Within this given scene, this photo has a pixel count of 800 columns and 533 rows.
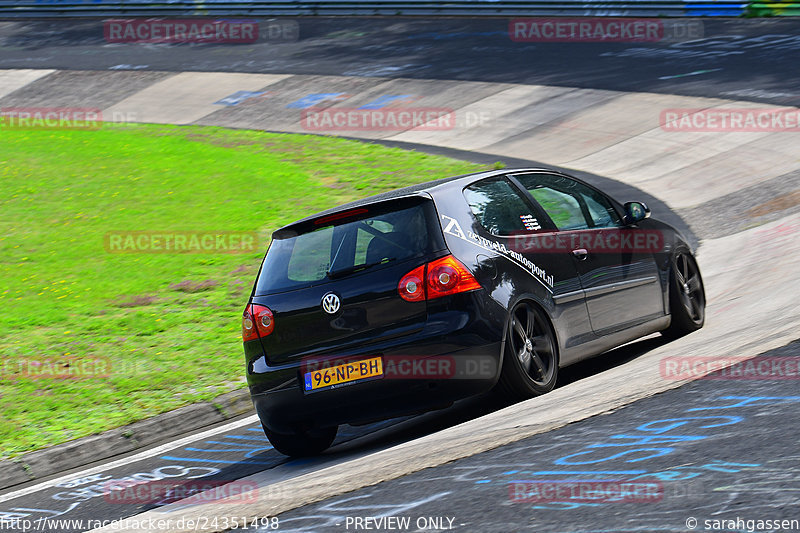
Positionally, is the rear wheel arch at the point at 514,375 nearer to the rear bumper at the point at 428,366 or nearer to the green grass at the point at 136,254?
the rear bumper at the point at 428,366

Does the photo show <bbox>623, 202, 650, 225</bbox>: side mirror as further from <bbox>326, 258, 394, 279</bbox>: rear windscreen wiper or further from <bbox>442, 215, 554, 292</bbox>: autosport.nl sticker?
<bbox>326, 258, 394, 279</bbox>: rear windscreen wiper

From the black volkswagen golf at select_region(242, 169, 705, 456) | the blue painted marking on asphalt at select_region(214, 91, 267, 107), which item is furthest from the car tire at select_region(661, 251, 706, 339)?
the blue painted marking on asphalt at select_region(214, 91, 267, 107)

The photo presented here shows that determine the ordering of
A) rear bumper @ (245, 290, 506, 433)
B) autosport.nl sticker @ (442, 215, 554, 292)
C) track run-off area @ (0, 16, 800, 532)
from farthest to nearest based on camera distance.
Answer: autosport.nl sticker @ (442, 215, 554, 292) < rear bumper @ (245, 290, 506, 433) < track run-off area @ (0, 16, 800, 532)

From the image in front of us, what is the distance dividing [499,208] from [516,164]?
1030cm

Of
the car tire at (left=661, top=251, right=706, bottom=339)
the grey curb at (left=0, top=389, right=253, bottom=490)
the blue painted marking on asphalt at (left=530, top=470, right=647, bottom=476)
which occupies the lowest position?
the grey curb at (left=0, top=389, right=253, bottom=490)

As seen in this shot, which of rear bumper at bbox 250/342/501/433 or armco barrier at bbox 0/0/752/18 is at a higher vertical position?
armco barrier at bbox 0/0/752/18

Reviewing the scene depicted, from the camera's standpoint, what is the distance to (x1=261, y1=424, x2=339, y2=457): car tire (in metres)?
6.80

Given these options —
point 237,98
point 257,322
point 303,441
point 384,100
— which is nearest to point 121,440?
point 303,441

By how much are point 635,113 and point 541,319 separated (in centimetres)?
1293

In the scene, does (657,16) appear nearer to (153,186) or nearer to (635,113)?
(635,113)

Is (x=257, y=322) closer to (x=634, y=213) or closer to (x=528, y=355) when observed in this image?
(x=528, y=355)

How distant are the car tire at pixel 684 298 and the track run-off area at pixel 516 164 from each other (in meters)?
0.21

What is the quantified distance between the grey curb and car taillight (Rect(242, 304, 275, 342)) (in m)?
1.73

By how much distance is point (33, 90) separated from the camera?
26.7 meters
